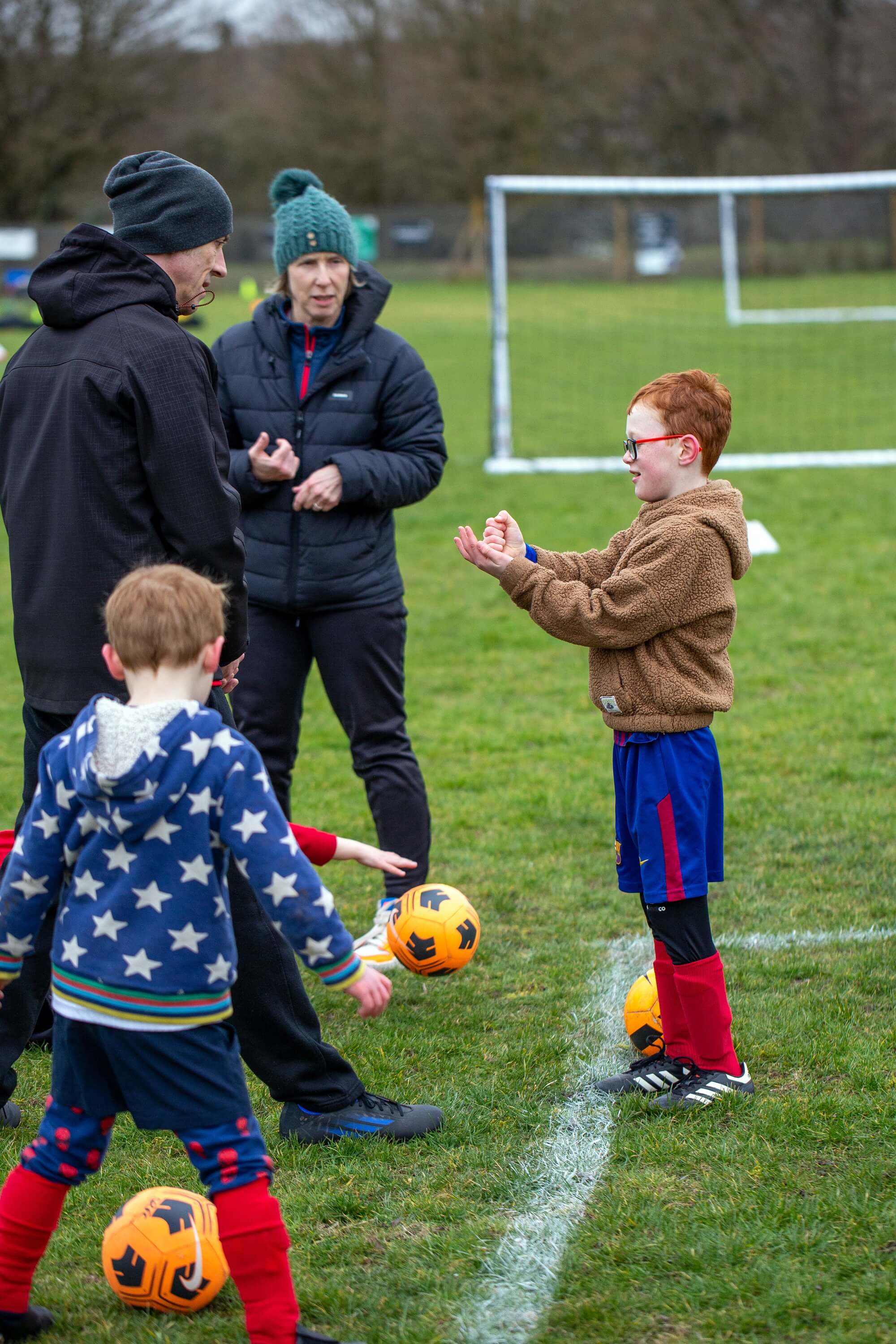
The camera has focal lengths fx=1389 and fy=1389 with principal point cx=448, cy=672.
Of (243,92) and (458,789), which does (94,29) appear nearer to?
(243,92)

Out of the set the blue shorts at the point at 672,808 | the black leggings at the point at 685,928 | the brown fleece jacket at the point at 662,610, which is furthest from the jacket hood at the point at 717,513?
the black leggings at the point at 685,928

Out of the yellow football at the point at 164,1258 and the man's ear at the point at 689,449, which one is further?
the man's ear at the point at 689,449

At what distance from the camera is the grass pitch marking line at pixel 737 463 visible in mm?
13102

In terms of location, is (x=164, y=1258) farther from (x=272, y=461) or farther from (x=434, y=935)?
(x=272, y=461)

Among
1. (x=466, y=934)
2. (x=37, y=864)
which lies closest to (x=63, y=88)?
(x=466, y=934)

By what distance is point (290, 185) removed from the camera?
4715 mm

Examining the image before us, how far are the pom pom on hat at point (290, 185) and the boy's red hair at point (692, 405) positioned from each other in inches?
72.2

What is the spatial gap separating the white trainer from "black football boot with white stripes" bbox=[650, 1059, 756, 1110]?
3.88ft

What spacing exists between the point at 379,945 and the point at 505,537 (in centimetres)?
171

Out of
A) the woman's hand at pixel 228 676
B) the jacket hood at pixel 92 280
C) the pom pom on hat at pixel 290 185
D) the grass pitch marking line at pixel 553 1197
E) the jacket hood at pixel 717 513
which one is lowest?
the grass pitch marking line at pixel 553 1197

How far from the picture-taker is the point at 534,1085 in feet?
12.1

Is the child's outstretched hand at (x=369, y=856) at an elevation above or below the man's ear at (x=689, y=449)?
below

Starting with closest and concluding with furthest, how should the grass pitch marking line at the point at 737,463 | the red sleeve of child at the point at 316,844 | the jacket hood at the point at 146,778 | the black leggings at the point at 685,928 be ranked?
1. the jacket hood at the point at 146,778
2. the red sleeve of child at the point at 316,844
3. the black leggings at the point at 685,928
4. the grass pitch marking line at the point at 737,463

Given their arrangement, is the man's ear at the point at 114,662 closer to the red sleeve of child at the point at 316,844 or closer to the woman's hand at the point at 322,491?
the red sleeve of child at the point at 316,844
